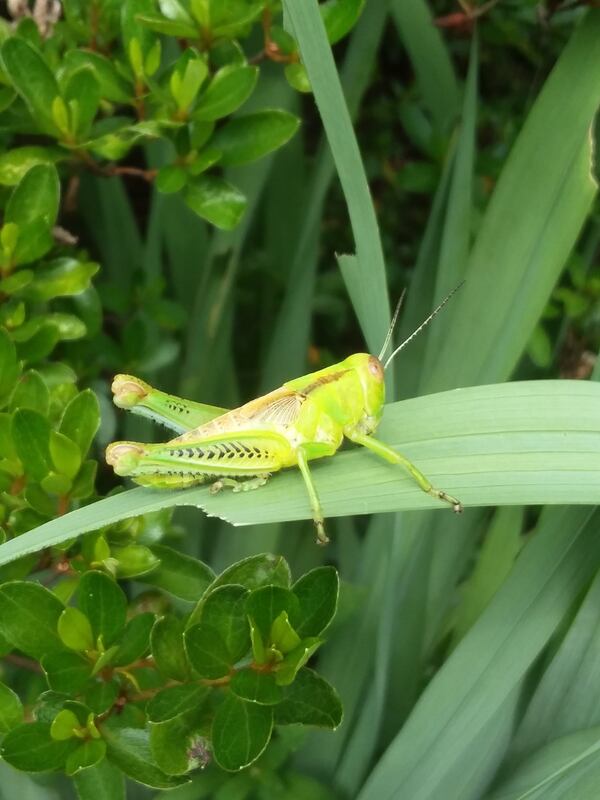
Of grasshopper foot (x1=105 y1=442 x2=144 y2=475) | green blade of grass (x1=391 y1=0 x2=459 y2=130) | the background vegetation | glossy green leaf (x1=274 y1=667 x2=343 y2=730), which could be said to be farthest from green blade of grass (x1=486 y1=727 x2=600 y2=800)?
green blade of grass (x1=391 y1=0 x2=459 y2=130)

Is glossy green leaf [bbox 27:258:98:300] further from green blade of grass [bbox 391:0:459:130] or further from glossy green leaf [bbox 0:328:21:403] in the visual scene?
green blade of grass [bbox 391:0:459:130]

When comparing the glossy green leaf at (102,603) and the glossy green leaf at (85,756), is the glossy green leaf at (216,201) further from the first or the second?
the glossy green leaf at (85,756)

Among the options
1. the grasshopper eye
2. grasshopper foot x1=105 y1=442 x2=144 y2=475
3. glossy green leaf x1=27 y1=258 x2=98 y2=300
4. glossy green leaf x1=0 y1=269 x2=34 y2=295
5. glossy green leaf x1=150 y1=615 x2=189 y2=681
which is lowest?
glossy green leaf x1=150 y1=615 x2=189 y2=681

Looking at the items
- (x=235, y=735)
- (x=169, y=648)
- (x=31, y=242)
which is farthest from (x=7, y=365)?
(x=235, y=735)

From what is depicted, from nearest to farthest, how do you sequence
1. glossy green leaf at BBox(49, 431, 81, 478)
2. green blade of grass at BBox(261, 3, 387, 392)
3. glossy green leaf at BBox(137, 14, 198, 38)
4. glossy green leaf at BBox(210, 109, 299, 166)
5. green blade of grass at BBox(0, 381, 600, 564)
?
green blade of grass at BBox(0, 381, 600, 564), glossy green leaf at BBox(49, 431, 81, 478), glossy green leaf at BBox(137, 14, 198, 38), glossy green leaf at BBox(210, 109, 299, 166), green blade of grass at BBox(261, 3, 387, 392)

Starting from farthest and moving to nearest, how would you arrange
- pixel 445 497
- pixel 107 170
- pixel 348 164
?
pixel 107 170, pixel 348 164, pixel 445 497

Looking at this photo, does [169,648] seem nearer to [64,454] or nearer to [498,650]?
[64,454]

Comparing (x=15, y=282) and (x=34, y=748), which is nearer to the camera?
(x=34, y=748)
